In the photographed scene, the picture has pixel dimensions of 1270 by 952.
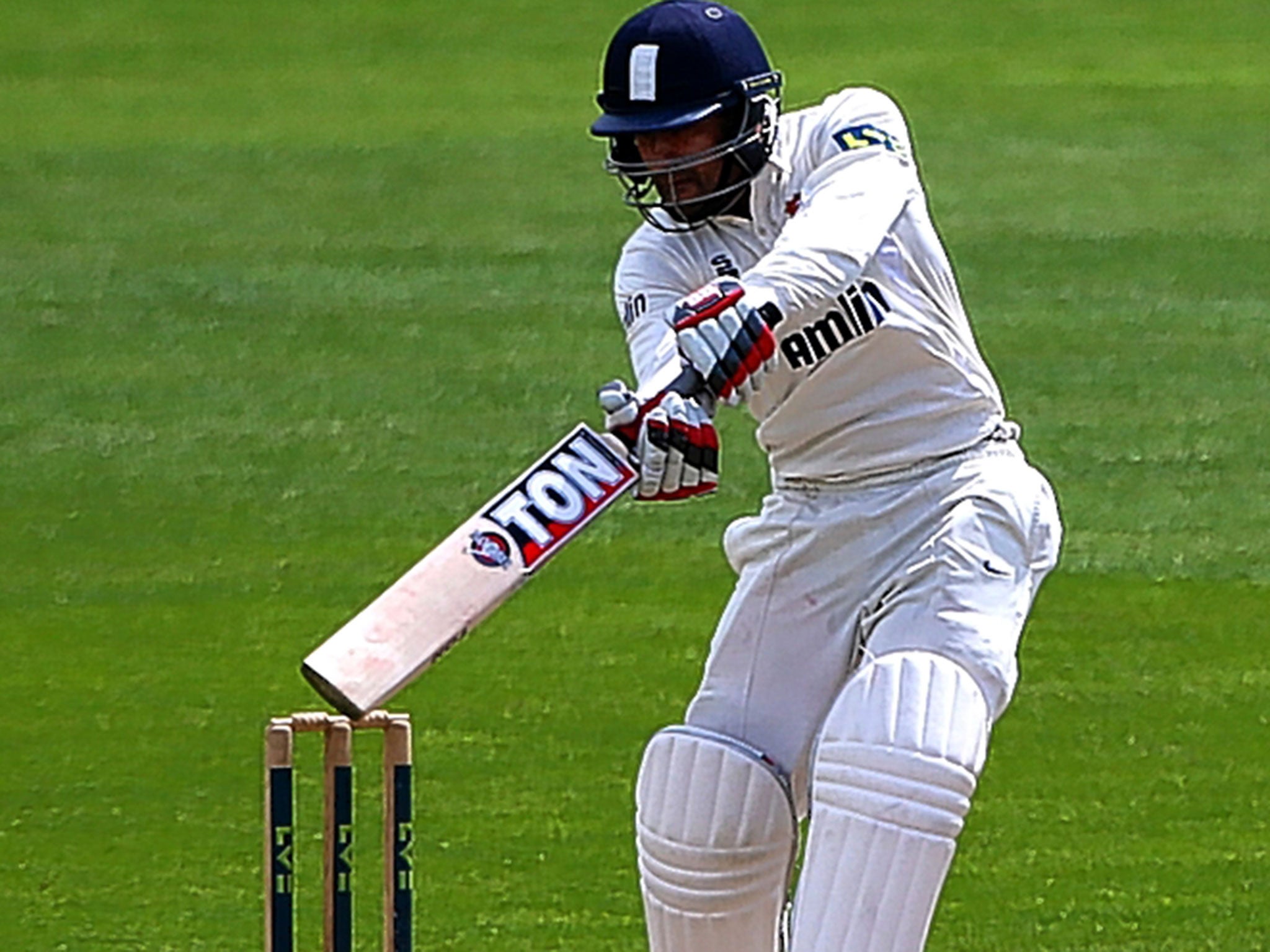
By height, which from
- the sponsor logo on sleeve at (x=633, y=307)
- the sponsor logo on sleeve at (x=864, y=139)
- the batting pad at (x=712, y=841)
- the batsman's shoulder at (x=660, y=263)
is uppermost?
the sponsor logo on sleeve at (x=864, y=139)

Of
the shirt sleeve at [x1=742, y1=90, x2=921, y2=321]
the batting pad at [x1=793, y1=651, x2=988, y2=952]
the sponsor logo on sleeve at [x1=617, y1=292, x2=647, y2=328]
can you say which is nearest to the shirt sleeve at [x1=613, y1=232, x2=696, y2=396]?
the sponsor logo on sleeve at [x1=617, y1=292, x2=647, y2=328]

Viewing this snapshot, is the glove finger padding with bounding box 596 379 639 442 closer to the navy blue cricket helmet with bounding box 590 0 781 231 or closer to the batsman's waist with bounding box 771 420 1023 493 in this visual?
the navy blue cricket helmet with bounding box 590 0 781 231

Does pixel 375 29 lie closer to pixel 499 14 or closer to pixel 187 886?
pixel 499 14

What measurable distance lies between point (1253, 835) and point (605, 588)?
7.18 ft

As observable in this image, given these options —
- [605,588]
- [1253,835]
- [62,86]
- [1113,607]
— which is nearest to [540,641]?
[605,588]

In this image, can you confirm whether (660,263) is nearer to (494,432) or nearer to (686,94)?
(686,94)

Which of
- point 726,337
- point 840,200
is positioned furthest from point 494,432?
point 726,337

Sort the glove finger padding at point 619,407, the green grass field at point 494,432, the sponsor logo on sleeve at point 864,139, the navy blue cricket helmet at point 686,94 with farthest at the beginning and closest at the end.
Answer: the green grass field at point 494,432, the sponsor logo on sleeve at point 864,139, the navy blue cricket helmet at point 686,94, the glove finger padding at point 619,407

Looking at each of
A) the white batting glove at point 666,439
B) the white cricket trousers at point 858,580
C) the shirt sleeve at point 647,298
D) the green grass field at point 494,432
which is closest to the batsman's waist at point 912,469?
the white cricket trousers at point 858,580

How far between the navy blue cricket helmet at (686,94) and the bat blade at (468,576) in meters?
0.41

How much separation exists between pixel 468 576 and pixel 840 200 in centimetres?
70

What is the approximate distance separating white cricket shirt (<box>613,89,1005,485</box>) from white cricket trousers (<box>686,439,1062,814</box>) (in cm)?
5

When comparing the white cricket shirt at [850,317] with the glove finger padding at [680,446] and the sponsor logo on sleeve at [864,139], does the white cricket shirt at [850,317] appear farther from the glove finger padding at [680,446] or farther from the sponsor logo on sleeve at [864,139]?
the glove finger padding at [680,446]

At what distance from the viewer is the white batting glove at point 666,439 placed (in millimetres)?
3242
